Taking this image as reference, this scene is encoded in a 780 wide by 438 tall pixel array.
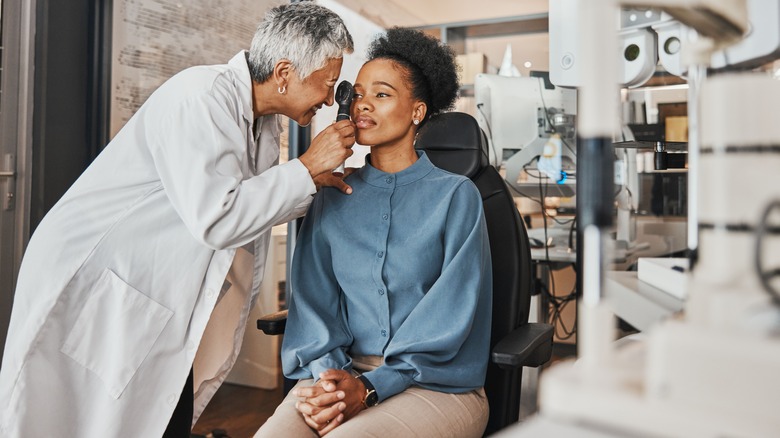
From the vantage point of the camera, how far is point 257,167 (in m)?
1.58

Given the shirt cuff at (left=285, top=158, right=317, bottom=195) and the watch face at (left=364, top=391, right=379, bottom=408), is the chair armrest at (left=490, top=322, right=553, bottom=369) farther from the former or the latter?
the shirt cuff at (left=285, top=158, right=317, bottom=195)

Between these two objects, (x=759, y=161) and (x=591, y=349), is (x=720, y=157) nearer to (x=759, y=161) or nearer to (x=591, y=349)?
(x=759, y=161)

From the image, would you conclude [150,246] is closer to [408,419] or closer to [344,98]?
[344,98]

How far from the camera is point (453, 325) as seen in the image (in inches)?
51.3

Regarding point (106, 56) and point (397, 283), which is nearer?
point (397, 283)

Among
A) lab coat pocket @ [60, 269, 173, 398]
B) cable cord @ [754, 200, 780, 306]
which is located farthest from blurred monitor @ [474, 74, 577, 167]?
cable cord @ [754, 200, 780, 306]

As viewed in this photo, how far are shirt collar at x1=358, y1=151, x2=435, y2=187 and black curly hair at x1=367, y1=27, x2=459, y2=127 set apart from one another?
0.48 ft

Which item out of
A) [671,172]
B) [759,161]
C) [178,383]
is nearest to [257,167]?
[178,383]

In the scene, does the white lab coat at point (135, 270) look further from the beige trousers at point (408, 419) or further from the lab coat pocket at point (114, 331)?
the beige trousers at point (408, 419)

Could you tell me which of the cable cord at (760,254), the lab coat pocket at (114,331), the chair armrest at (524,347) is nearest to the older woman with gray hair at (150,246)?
the lab coat pocket at (114,331)

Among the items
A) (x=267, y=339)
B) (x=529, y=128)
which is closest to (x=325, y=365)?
(x=529, y=128)

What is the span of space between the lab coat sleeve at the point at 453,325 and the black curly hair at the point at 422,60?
31cm

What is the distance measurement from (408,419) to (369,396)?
0.09 m

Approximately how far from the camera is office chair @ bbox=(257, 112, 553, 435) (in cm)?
141
